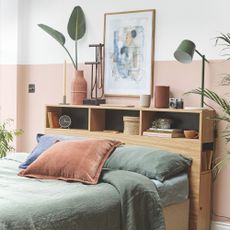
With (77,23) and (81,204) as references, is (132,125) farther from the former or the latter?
(81,204)

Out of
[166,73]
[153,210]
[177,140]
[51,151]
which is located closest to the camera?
[153,210]

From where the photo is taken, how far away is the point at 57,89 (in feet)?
15.8

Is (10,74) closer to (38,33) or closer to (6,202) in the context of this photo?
(38,33)

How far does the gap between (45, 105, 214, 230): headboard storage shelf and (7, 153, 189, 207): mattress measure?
134mm

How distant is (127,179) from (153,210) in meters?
0.26

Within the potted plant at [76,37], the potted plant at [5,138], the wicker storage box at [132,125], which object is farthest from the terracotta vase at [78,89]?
the potted plant at [5,138]

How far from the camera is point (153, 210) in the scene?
121 inches

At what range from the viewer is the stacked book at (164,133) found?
3828 millimetres

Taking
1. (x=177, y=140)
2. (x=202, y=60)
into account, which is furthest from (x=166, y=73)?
(x=177, y=140)

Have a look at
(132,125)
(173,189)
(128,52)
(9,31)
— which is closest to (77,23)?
(128,52)

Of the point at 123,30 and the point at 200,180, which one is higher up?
the point at 123,30

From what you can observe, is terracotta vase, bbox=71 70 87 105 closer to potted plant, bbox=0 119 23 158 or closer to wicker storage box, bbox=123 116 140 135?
wicker storage box, bbox=123 116 140 135

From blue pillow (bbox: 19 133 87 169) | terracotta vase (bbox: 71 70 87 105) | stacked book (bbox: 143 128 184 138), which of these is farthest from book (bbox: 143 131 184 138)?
terracotta vase (bbox: 71 70 87 105)

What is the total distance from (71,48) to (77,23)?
27 centimetres
